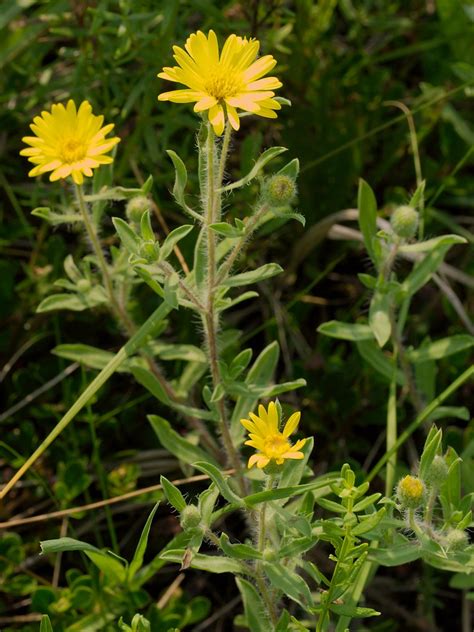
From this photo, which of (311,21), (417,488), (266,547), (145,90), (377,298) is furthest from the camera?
(311,21)

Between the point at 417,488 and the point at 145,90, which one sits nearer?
the point at 417,488

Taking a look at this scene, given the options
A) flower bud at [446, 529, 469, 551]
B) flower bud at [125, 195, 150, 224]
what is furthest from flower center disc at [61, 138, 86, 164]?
flower bud at [446, 529, 469, 551]

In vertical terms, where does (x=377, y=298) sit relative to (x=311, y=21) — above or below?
below

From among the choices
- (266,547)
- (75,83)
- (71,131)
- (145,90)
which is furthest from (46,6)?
(266,547)

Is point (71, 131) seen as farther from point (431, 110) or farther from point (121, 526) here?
point (431, 110)

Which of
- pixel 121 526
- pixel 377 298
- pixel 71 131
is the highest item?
pixel 71 131

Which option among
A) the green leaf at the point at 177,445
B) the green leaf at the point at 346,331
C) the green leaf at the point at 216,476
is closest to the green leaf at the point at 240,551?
the green leaf at the point at 216,476
